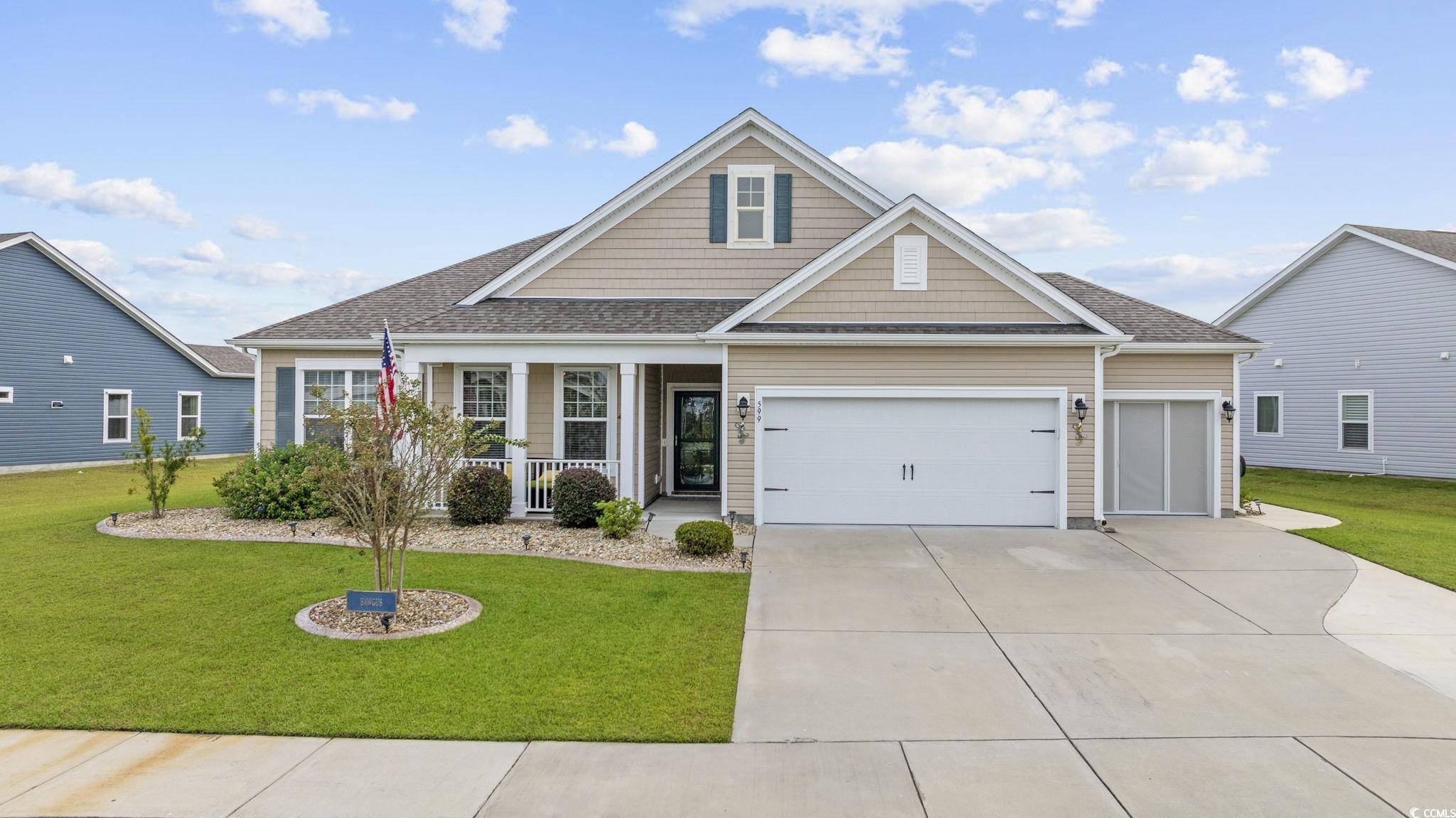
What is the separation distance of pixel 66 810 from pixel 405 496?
3.41m

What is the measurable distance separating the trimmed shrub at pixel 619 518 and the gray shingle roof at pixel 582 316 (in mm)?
2947

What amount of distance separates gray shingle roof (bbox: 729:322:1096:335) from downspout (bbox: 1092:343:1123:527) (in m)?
0.57

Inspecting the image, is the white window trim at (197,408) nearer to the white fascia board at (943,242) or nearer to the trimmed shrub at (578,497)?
the trimmed shrub at (578,497)

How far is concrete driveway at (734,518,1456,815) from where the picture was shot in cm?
408

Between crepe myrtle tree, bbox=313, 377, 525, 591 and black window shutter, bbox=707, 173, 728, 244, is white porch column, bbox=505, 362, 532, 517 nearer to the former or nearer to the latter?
black window shutter, bbox=707, 173, 728, 244

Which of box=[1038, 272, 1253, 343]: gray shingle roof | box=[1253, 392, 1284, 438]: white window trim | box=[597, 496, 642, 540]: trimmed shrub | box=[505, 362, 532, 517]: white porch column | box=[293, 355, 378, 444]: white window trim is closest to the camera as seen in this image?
box=[597, 496, 642, 540]: trimmed shrub

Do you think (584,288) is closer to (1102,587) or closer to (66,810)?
(1102,587)

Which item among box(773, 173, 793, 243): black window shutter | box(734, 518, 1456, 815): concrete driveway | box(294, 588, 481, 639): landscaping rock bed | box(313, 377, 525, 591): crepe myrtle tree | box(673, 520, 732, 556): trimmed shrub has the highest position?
box(773, 173, 793, 243): black window shutter

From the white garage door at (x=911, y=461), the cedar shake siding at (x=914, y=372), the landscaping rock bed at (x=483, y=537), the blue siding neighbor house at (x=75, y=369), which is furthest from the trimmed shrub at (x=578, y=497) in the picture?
the blue siding neighbor house at (x=75, y=369)

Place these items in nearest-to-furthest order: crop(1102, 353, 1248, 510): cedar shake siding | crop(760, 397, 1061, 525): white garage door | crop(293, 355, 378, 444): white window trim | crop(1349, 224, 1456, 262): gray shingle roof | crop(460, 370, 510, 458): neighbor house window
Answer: crop(760, 397, 1061, 525): white garage door
crop(1102, 353, 1248, 510): cedar shake siding
crop(460, 370, 510, 458): neighbor house window
crop(293, 355, 378, 444): white window trim
crop(1349, 224, 1456, 262): gray shingle roof

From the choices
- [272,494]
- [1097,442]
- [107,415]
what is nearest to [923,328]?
[1097,442]

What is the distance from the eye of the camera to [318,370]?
1329cm

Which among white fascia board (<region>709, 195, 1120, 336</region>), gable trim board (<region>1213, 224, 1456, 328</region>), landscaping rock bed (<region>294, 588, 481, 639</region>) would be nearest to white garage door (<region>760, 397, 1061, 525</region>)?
white fascia board (<region>709, 195, 1120, 336</region>)

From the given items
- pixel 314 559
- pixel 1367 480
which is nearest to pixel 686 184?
pixel 314 559
